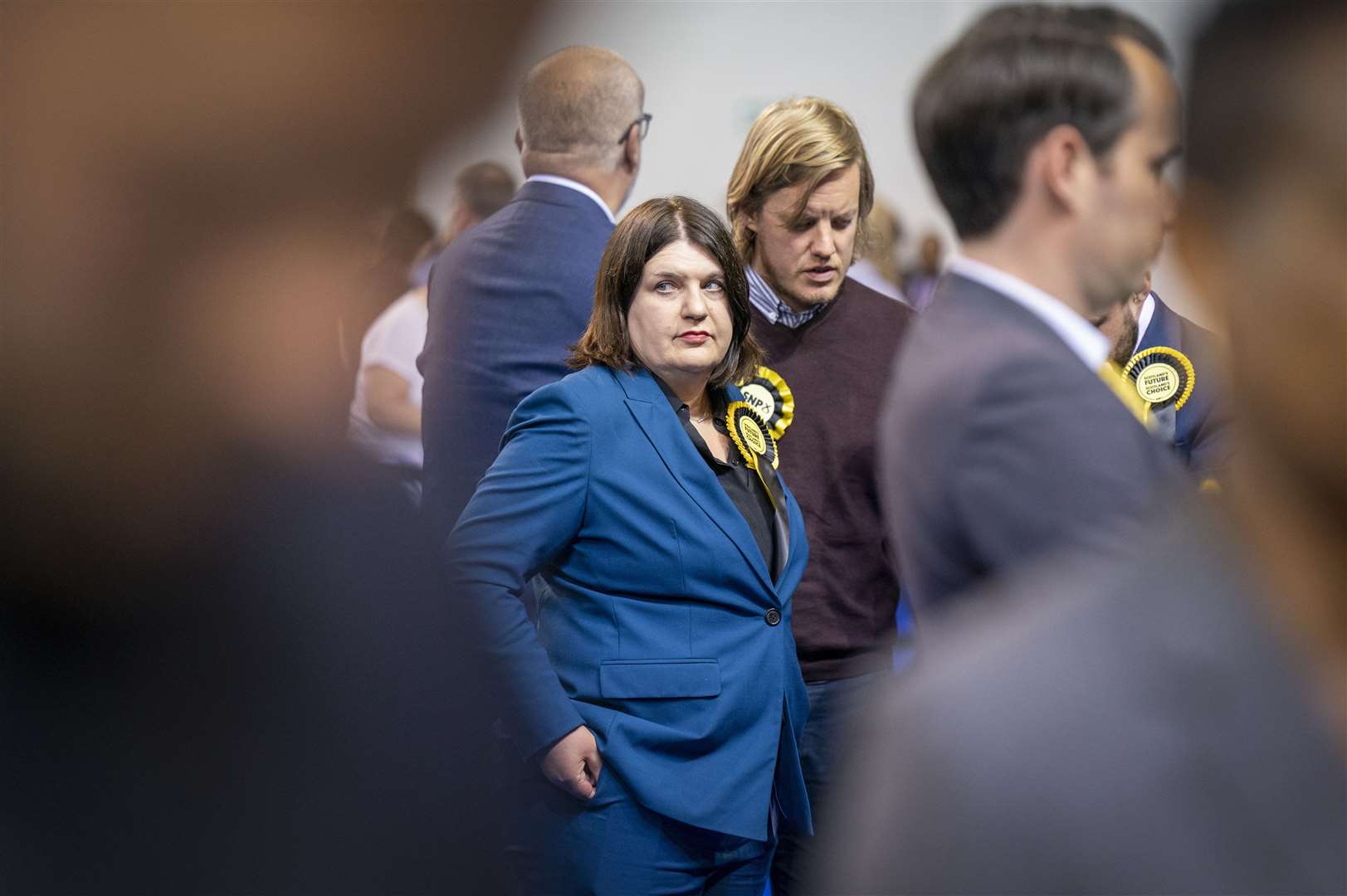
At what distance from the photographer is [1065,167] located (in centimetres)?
135

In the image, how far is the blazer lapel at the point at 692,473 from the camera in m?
2.20

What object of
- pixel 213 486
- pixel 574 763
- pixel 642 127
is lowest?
pixel 574 763

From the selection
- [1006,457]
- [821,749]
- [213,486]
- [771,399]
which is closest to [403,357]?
[771,399]

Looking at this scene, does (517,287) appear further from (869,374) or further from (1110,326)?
(1110,326)

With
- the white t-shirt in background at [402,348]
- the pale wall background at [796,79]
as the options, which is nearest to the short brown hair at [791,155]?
the white t-shirt in background at [402,348]

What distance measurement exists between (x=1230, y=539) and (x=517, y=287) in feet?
6.86

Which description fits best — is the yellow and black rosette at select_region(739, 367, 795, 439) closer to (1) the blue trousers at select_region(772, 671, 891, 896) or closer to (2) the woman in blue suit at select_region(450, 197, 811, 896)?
(2) the woman in blue suit at select_region(450, 197, 811, 896)

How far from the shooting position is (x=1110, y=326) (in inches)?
96.7

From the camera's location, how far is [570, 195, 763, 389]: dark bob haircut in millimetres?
2365

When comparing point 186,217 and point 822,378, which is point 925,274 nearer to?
point 822,378

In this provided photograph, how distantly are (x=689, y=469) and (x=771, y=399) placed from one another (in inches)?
15.4

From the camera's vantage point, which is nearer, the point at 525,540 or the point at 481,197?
the point at 525,540

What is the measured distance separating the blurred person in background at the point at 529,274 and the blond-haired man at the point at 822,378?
30 centimetres

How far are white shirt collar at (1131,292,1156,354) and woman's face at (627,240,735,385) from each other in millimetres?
778
